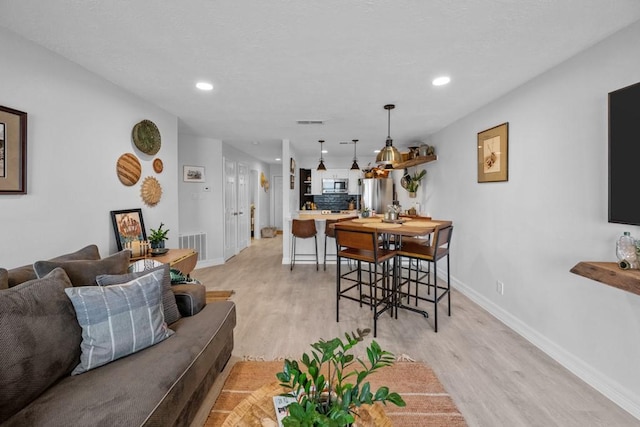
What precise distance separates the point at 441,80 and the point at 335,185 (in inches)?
213

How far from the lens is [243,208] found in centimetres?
688

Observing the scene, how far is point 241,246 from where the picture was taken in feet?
21.8

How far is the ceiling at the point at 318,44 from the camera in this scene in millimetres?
1636

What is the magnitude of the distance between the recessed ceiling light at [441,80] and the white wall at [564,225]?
748mm

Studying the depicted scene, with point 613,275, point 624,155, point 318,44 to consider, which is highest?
point 318,44

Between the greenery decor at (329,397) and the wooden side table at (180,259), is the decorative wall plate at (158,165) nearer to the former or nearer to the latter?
the wooden side table at (180,259)

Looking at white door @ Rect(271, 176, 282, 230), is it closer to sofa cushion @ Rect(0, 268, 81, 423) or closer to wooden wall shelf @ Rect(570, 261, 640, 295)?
sofa cushion @ Rect(0, 268, 81, 423)

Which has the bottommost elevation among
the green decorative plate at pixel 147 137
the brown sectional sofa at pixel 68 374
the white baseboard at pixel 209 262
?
the white baseboard at pixel 209 262

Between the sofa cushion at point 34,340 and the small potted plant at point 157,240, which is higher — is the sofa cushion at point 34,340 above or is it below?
below

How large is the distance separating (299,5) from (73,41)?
65.4 inches

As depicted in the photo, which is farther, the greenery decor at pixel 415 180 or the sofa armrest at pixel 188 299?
the greenery decor at pixel 415 180

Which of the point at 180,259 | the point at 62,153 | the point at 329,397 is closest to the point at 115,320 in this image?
the point at 329,397

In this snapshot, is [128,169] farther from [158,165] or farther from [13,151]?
[13,151]

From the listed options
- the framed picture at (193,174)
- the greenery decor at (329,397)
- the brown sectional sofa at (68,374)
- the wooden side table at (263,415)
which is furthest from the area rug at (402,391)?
the framed picture at (193,174)
